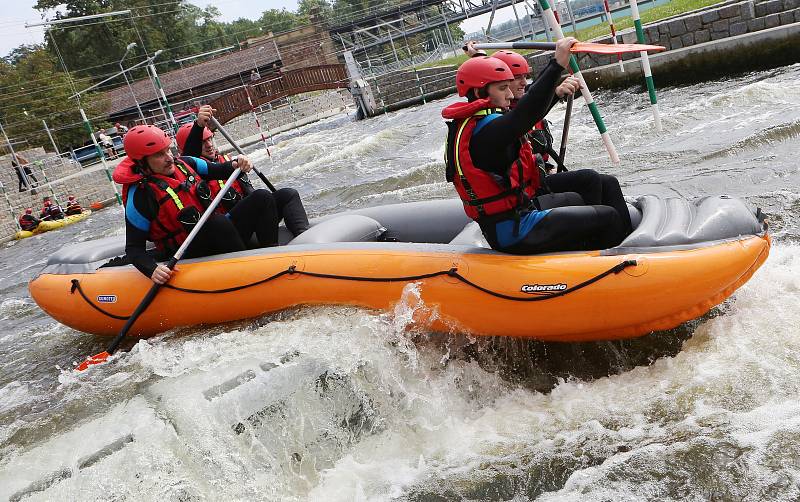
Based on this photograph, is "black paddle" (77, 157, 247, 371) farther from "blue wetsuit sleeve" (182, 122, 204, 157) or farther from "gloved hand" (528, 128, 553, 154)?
"gloved hand" (528, 128, 553, 154)

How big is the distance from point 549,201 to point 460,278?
2.13 ft

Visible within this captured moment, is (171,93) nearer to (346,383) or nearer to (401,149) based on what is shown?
(401,149)

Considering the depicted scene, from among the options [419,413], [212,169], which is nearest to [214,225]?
[212,169]

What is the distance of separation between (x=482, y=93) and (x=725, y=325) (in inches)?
63.4

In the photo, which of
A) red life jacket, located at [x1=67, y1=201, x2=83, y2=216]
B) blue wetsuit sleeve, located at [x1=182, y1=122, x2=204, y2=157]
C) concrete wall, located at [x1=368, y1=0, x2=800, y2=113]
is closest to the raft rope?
blue wetsuit sleeve, located at [x1=182, y1=122, x2=204, y2=157]

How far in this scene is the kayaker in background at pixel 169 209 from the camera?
13.6ft

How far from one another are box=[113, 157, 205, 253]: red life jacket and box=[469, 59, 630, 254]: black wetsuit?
6.81 feet

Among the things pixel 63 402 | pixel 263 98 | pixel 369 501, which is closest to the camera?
pixel 369 501

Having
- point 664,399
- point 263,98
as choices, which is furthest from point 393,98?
point 664,399

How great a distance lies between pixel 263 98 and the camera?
21.8 m

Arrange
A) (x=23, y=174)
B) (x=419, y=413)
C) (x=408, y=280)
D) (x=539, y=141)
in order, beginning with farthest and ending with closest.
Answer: (x=23, y=174) < (x=539, y=141) < (x=408, y=280) < (x=419, y=413)

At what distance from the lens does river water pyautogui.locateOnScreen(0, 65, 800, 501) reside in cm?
258

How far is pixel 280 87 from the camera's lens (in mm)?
22125

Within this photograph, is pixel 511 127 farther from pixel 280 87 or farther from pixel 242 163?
pixel 280 87
